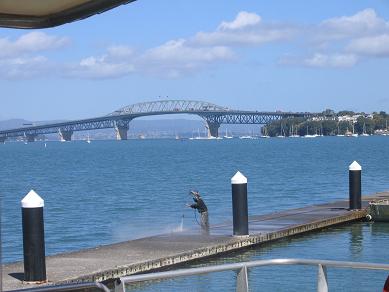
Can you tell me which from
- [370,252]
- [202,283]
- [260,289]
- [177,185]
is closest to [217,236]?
[370,252]

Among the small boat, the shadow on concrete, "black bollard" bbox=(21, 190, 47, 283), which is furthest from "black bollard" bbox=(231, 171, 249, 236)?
the small boat

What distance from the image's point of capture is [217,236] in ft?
63.1

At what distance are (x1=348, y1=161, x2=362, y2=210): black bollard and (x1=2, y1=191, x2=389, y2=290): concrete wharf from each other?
1012 mm

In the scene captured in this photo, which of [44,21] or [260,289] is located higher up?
[44,21]

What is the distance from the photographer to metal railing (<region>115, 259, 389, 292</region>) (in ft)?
18.7

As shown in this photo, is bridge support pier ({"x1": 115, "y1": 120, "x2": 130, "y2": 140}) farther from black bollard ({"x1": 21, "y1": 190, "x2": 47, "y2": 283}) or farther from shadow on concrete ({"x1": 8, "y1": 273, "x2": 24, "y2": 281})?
black bollard ({"x1": 21, "y1": 190, "x2": 47, "y2": 283})

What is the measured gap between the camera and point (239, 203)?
18750 millimetres

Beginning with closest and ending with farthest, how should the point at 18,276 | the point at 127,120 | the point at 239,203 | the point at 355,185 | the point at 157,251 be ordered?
the point at 18,276, the point at 157,251, the point at 239,203, the point at 355,185, the point at 127,120

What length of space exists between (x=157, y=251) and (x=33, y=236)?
158 inches

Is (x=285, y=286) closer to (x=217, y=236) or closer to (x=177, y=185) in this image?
(x=217, y=236)

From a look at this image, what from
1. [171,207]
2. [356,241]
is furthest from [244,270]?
[171,207]

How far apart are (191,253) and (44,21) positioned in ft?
41.3

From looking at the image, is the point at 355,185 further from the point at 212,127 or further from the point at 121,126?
→ the point at 212,127

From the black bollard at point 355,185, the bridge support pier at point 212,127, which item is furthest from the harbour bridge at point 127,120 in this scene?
the black bollard at point 355,185
